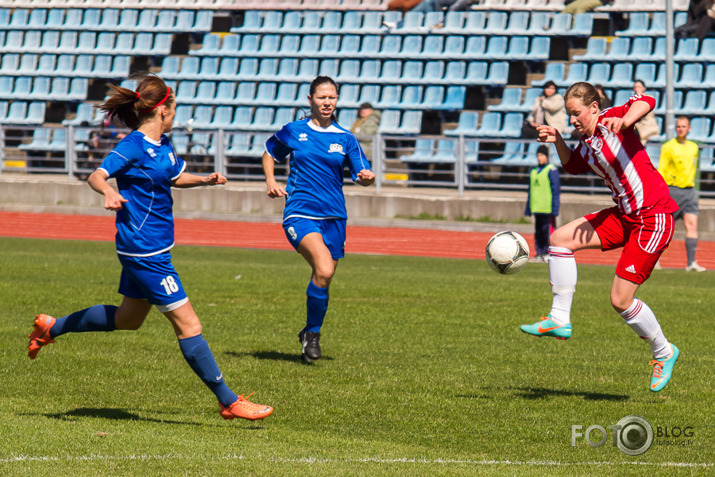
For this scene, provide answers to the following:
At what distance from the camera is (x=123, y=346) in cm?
915

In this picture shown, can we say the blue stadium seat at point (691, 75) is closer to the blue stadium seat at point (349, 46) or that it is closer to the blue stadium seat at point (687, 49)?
the blue stadium seat at point (687, 49)

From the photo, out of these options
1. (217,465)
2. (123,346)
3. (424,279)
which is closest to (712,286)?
(424,279)

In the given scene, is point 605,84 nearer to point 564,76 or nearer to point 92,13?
point 564,76

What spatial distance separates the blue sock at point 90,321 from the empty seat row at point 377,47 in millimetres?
21244

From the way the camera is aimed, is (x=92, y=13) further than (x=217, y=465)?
Yes

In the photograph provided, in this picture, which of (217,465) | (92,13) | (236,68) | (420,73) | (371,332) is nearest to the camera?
(217,465)

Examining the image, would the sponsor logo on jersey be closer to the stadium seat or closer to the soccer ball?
the soccer ball

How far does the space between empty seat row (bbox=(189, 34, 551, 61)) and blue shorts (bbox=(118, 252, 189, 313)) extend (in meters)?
21.5

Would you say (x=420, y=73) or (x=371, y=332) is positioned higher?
(x=420, y=73)

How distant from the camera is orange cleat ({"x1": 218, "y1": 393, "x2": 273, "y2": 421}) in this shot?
6250 mm

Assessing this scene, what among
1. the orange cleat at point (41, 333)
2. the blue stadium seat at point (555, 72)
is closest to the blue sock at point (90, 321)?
the orange cleat at point (41, 333)

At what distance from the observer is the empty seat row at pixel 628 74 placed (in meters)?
24.5

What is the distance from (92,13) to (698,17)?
18316 millimetres

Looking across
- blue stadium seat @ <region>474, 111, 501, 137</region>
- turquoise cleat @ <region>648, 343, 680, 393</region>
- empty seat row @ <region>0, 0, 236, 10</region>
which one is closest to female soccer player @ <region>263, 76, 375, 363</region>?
turquoise cleat @ <region>648, 343, 680, 393</region>
